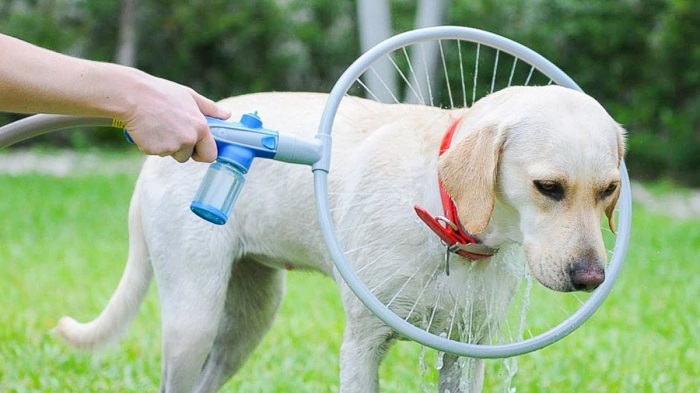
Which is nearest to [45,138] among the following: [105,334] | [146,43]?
[146,43]

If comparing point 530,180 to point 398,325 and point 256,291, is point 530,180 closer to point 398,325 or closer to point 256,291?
point 398,325

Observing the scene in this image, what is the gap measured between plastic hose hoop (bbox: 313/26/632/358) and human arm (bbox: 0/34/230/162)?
0.44 m

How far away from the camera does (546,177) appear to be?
3051 mm

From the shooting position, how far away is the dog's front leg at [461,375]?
371cm

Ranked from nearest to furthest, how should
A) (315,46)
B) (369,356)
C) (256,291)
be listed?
(369,356) < (256,291) < (315,46)

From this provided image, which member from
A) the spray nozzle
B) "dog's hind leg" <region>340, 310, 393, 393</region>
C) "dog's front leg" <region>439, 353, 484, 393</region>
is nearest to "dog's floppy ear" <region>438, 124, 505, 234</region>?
the spray nozzle

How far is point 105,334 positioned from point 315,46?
1326 centimetres

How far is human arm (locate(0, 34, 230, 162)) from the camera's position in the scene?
8.57ft

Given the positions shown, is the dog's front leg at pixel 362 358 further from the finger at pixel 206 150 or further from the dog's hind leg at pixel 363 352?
the finger at pixel 206 150

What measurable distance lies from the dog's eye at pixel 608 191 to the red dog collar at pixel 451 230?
1.42ft

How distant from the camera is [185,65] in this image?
17.6m

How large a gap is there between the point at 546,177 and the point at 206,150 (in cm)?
94

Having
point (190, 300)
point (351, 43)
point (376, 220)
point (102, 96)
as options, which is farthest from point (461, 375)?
point (351, 43)

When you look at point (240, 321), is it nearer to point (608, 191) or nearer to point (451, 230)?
point (451, 230)
